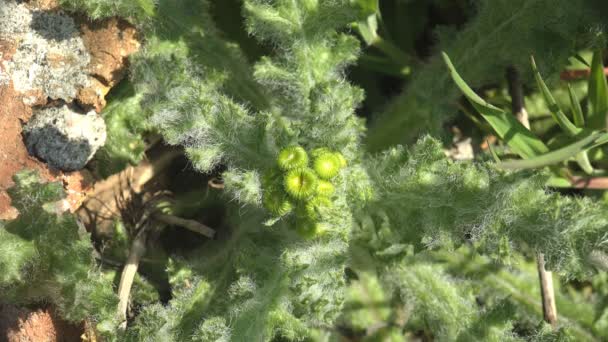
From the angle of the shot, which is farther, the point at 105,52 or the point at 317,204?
the point at 105,52

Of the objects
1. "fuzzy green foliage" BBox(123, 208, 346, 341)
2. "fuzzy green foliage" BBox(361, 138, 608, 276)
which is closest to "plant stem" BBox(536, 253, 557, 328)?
"fuzzy green foliage" BBox(361, 138, 608, 276)

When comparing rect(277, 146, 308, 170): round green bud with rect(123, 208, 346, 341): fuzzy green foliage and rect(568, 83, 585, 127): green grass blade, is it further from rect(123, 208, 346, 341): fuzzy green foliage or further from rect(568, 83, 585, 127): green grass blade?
rect(568, 83, 585, 127): green grass blade

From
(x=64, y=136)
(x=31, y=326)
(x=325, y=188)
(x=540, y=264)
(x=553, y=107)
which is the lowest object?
(x=31, y=326)

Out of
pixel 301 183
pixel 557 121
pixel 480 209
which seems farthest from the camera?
pixel 557 121

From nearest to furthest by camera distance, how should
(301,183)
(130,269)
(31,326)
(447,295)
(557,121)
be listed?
(301,183)
(31,326)
(557,121)
(447,295)
(130,269)

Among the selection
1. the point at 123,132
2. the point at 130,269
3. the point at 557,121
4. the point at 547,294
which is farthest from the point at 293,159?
the point at 547,294

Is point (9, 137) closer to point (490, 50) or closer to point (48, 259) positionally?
point (48, 259)

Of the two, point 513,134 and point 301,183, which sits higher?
point 301,183

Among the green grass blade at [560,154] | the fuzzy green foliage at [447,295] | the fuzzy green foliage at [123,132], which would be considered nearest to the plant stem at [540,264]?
the fuzzy green foliage at [447,295]

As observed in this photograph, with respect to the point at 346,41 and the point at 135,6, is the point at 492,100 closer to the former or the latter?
the point at 346,41
